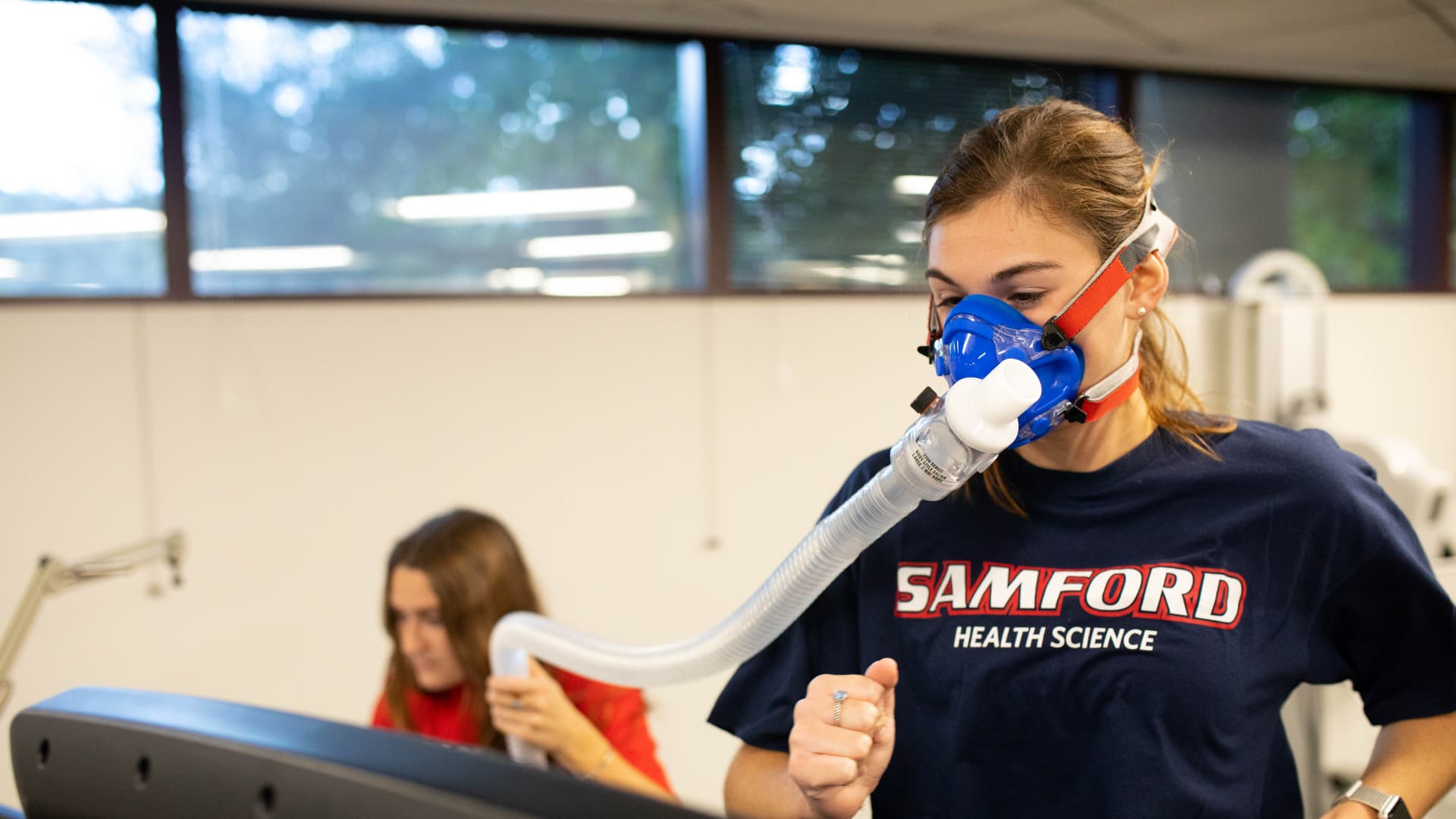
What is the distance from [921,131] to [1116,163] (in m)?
2.13

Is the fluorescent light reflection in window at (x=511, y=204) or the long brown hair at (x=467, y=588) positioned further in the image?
the fluorescent light reflection in window at (x=511, y=204)

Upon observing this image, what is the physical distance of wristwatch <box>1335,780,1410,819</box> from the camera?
879 millimetres

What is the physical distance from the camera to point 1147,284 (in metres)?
0.93

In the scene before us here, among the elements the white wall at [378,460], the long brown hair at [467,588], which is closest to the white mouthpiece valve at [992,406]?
the long brown hair at [467,588]

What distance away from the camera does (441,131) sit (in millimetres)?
2873

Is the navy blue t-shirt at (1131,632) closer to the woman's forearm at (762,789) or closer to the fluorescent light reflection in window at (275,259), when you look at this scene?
the woman's forearm at (762,789)

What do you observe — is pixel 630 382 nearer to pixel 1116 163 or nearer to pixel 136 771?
pixel 1116 163

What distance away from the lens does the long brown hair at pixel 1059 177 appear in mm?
864

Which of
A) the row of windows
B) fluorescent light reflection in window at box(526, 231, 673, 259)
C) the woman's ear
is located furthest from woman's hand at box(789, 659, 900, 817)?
fluorescent light reflection in window at box(526, 231, 673, 259)

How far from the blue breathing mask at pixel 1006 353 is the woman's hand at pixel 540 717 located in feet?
2.65

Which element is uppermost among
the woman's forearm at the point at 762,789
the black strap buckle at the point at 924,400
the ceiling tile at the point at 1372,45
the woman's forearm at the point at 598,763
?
the ceiling tile at the point at 1372,45

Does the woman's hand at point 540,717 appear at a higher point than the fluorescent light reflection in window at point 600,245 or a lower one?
lower

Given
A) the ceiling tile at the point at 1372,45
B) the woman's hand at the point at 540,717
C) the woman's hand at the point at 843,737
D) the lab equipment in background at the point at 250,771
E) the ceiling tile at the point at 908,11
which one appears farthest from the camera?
the woman's hand at the point at 540,717

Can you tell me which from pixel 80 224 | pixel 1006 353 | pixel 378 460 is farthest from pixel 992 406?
pixel 80 224
